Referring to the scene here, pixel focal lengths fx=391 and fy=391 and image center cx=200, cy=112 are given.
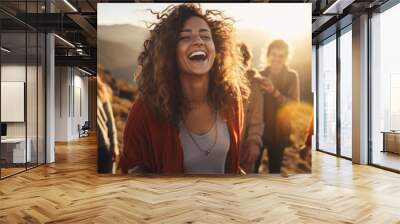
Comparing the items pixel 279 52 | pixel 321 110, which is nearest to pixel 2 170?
pixel 279 52

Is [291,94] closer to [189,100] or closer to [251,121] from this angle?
[251,121]

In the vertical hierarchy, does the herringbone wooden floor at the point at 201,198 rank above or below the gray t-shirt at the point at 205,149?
below

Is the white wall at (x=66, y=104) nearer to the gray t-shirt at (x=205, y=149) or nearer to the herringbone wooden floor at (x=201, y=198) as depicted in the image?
the herringbone wooden floor at (x=201, y=198)

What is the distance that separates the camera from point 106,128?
6.59 metres

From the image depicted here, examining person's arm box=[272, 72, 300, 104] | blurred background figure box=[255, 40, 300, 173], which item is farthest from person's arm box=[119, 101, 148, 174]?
person's arm box=[272, 72, 300, 104]

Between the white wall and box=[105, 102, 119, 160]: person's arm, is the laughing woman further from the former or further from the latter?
the white wall

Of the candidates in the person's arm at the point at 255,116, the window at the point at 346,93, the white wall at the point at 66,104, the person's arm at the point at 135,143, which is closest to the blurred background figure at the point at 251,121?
the person's arm at the point at 255,116

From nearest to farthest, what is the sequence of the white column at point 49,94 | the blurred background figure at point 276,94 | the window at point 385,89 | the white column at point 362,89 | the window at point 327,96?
1. the blurred background figure at point 276,94
2. the window at point 385,89
3. the white column at point 362,89
4. the white column at point 49,94
5. the window at point 327,96

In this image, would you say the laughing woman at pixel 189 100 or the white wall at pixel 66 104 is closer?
the laughing woman at pixel 189 100

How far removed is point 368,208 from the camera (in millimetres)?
4414

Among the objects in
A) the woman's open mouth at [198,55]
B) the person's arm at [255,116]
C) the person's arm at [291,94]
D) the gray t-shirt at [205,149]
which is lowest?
the gray t-shirt at [205,149]

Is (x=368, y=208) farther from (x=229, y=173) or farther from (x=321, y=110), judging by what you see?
(x=321, y=110)

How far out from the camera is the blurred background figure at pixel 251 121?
6.57m

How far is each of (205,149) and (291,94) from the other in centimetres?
173
